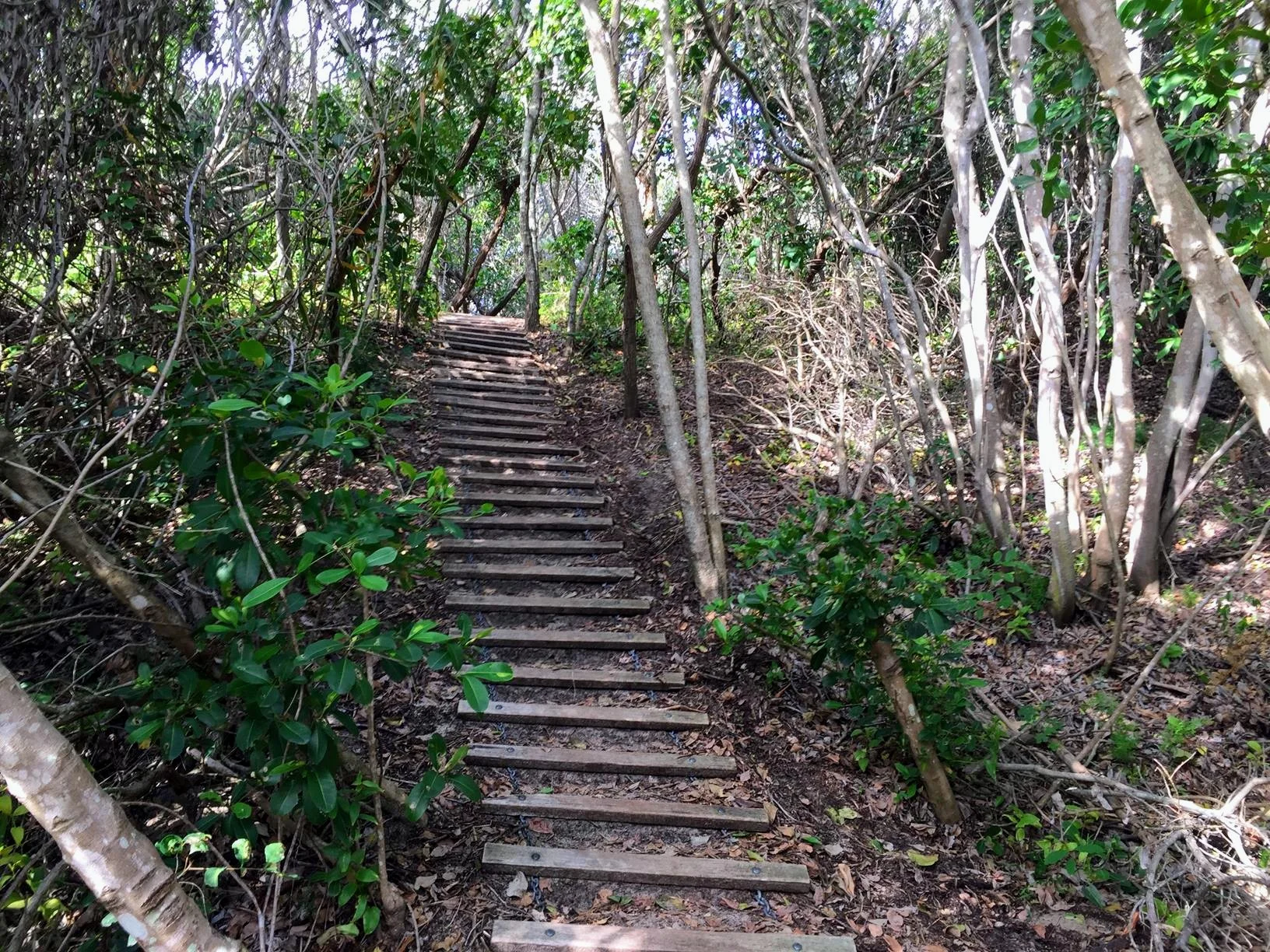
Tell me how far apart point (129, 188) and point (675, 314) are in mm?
7812

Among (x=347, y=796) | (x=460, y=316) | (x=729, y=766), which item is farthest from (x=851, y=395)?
(x=460, y=316)

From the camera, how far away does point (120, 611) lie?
3.32m

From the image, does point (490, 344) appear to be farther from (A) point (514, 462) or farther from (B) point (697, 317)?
(B) point (697, 317)

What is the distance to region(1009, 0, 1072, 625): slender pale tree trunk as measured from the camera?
14.1 feet

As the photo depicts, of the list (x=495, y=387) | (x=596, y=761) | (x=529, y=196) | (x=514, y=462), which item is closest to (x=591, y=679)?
(x=596, y=761)

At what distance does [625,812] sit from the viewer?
3.32 metres

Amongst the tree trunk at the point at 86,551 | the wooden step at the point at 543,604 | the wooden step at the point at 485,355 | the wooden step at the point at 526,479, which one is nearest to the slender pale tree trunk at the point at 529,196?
the wooden step at the point at 485,355

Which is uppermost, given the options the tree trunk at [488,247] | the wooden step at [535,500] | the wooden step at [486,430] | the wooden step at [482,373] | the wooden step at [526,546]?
the tree trunk at [488,247]

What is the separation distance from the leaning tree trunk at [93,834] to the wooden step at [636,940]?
1.34 m

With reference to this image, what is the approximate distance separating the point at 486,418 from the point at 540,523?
231 centimetres

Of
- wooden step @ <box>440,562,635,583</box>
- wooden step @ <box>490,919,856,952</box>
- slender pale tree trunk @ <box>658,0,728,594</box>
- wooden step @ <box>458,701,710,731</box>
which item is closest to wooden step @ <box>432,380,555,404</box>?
wooden step @ <box>440,562,635,583</box>

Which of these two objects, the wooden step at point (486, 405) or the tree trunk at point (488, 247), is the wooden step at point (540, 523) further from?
the tree trunk at point (488, 247)

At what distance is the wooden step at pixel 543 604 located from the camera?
15.8 feet

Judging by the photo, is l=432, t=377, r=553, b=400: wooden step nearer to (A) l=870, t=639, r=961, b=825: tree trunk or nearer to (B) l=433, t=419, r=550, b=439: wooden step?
(B) l=433, t=419, r=550, b=439: wooden step
